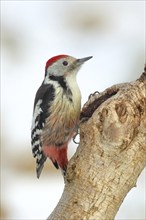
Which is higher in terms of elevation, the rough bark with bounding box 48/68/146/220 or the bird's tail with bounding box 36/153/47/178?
the rough bark with bounding box 48/68/146/220

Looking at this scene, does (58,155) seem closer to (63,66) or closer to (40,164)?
(40,164)

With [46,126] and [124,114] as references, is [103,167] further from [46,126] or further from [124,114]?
[46,126]

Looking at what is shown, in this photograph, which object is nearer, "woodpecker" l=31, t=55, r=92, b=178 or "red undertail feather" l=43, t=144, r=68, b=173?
"red undertail feather" l=43, t=144, r=68, b=173

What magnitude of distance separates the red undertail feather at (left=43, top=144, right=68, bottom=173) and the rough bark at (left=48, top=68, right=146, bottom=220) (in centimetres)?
108

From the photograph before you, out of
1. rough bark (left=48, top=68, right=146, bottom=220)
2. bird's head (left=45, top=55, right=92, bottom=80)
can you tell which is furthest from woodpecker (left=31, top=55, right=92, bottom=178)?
rough bark (left=48, top=68, right=146, bottom=220)

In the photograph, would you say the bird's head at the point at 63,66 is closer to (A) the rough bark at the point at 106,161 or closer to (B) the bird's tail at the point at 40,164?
(B) the bird's tail at the point at 40,164

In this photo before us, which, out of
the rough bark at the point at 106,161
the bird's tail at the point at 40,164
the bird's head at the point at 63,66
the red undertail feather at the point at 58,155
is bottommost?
the bird's tail at the point at 40,164

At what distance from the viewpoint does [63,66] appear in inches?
161

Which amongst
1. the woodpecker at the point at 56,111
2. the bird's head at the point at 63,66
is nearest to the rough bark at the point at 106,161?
the woodpecker at the point at 56,111

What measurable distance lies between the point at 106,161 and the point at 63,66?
1.79 metres

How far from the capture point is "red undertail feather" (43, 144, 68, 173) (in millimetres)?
3621

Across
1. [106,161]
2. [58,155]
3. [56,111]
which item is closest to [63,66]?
[56,111]

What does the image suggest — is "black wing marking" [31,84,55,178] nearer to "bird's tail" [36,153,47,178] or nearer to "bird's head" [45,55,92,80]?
"bird's tail" [36,153,47,178]

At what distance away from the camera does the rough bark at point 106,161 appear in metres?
2.34
